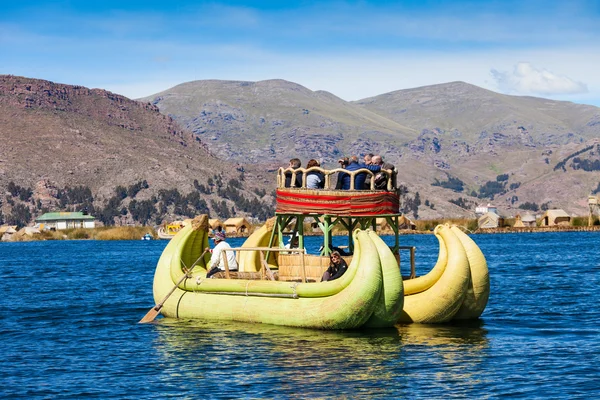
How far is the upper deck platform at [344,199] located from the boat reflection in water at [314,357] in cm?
341

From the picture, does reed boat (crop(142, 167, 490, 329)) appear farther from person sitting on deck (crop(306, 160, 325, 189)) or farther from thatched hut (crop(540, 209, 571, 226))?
thatched hut (crop(540, 209, 571, 226))

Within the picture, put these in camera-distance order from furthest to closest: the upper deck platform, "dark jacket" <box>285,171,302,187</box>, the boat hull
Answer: "dark jacket" <box>285,171,302,187</box>
the upper deck platform
the boat hull

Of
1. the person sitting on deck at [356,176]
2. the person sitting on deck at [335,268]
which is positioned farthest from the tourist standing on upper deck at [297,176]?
the person sitting on deck at [335,268]

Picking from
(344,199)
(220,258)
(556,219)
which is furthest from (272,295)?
(556,219)

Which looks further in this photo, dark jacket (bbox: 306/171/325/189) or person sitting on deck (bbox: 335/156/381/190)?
dark jacket (bbox: 306/171/325/189)

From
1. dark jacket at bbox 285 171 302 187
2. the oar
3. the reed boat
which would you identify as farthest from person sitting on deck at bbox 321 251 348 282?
the oar

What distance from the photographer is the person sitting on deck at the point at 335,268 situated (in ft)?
82.2

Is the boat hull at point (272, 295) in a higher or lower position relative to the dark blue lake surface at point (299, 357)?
higher

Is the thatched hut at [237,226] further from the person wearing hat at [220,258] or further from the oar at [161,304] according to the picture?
the oar at [161,304]

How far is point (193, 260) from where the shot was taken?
30.5 meters

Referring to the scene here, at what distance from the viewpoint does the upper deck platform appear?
2619 cm

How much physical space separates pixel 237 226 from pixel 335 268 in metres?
147

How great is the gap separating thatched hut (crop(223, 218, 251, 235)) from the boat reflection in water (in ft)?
474

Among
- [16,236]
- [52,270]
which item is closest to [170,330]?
[52,270]
